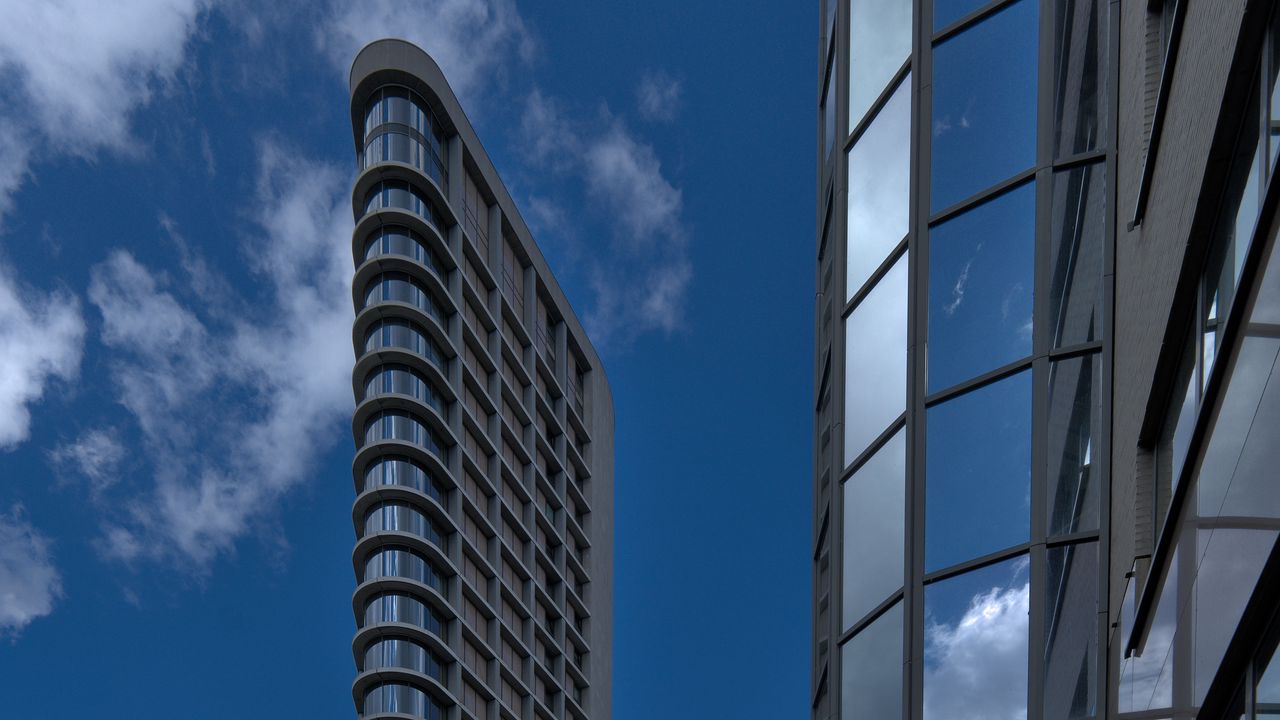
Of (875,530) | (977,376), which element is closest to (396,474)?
(875,530)

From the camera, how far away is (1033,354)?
15.1 meters

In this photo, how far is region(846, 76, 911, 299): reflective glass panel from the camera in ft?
57.1

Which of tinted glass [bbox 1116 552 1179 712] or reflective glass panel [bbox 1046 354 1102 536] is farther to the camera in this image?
reflective glass panel [bbox 1046 354 1102 536]

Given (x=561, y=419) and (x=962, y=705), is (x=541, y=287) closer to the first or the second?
(x=561, y=419)

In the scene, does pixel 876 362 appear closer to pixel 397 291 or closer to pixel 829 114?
pixel 829 114

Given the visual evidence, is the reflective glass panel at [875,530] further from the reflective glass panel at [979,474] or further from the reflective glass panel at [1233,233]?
the reflective glass panel at [1233,233]

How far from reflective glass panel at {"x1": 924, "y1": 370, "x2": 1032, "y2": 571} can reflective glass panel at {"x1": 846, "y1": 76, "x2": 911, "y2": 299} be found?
2.62m

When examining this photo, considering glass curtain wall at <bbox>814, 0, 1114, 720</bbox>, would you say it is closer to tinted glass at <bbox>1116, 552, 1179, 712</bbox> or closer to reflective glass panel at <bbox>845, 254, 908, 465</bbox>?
reflective glass panel at <bbox>845, 254, 908, 465</bbox>

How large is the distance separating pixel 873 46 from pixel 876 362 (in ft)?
14.0

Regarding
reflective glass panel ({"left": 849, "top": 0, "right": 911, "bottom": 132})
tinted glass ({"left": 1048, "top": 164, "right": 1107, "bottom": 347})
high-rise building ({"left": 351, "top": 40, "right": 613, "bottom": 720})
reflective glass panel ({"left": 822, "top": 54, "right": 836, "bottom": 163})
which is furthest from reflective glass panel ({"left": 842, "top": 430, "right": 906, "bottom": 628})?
high-rise building ({"left": 351, "top": 40, "right": 613, "bottom": 720})

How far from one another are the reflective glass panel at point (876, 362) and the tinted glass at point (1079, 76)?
2287mm

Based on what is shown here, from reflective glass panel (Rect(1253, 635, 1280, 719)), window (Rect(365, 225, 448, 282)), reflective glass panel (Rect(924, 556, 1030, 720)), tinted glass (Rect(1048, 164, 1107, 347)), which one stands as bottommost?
reflective glass panel (Rect(1253, 635, 1280, 719))

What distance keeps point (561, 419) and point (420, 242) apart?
1817 centimetres

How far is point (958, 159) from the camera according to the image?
16516 mm
